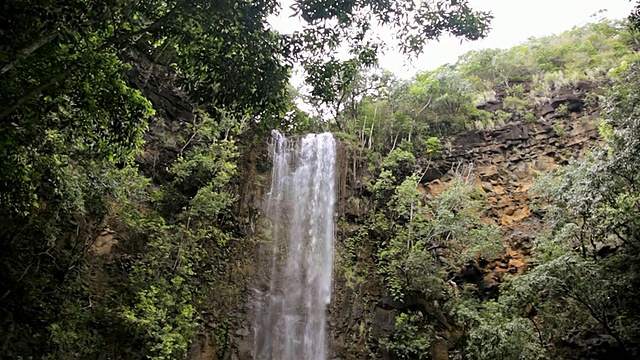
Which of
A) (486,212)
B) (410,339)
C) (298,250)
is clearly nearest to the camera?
(410,339)

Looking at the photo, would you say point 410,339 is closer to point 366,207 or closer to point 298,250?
point 298,250

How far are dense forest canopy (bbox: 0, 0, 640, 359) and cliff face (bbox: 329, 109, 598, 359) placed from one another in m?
0.35

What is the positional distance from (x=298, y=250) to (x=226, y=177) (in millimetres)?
4559

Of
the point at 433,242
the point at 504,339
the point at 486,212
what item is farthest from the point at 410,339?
the point at 486,212

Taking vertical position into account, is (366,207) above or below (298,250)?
above

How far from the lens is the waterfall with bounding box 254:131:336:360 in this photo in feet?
43.4

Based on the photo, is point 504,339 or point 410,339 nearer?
point 504,339

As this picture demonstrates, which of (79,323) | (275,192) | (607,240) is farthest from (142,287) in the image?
(607,240)

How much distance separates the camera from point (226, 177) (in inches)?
464

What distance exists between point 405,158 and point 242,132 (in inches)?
236

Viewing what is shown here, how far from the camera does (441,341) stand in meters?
12.6

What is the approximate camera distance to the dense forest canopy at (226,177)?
216 inches

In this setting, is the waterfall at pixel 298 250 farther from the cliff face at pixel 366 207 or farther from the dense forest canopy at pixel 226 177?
the dense forest canopy at pixel 226 177

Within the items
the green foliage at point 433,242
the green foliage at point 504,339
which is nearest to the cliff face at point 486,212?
the green foliage at point 433,242
